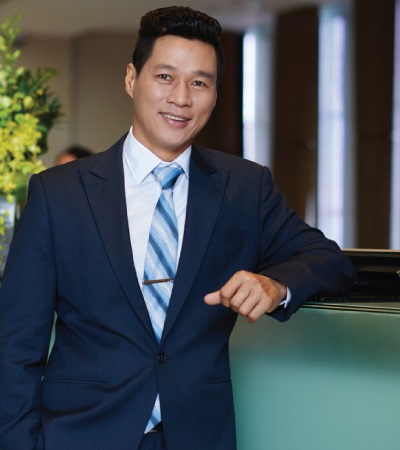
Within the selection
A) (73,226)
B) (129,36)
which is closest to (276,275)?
(73,226)

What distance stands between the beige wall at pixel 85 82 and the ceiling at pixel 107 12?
11cm

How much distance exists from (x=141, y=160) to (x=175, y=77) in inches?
7.0

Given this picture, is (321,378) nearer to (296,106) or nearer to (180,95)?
(180,95)

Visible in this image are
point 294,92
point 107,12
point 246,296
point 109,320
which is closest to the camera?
point 246,296

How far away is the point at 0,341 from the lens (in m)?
1.62

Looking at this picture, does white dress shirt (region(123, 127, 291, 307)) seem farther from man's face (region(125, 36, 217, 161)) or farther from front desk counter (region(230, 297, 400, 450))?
front desk counter (region(230, 297, 400, 450))

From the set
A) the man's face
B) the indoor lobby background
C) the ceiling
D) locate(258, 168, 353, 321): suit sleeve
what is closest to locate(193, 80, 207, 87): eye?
the man's face

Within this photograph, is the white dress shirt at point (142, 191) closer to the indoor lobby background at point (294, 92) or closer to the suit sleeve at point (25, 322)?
the suit sleeve at point (25, 322)

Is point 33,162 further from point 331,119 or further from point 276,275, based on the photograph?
point 331,119

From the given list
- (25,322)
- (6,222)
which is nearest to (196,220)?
(25,322)

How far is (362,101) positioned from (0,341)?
16.8 feet

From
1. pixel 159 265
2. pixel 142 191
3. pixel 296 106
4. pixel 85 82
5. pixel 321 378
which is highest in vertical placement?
pixel 85 82

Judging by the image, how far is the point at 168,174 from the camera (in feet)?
5.53

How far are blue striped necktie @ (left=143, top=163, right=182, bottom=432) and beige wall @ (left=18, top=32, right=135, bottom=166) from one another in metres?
6.43
